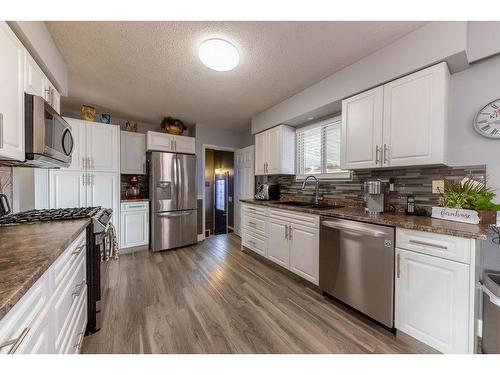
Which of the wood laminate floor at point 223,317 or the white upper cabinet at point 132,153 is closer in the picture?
the wood laminate floor at point 223,317

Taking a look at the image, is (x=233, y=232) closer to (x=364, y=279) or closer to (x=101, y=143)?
(x=101, y=143)

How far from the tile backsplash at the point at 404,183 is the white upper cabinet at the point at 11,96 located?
114 inches

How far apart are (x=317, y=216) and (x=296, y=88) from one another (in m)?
1.67

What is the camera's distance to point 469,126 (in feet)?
Answer: 5.30

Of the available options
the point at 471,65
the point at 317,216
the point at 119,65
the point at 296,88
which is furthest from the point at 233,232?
the point at 471,65

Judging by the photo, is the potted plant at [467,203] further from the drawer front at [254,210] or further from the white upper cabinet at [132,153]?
the white upper cabinet at [132,153]

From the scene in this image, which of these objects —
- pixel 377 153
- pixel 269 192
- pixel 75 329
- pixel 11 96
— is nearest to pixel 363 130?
pixel 377 153

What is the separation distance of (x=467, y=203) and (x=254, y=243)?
7.90ft

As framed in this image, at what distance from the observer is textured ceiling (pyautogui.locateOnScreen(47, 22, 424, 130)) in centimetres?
157

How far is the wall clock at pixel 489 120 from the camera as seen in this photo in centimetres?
149

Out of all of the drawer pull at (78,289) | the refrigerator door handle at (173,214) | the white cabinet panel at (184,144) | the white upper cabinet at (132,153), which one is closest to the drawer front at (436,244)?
the drawer pull at (78,289)

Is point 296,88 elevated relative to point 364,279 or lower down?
elevated

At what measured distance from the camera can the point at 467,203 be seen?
145 cm

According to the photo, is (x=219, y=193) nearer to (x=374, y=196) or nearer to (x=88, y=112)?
(x=88, y=112)
